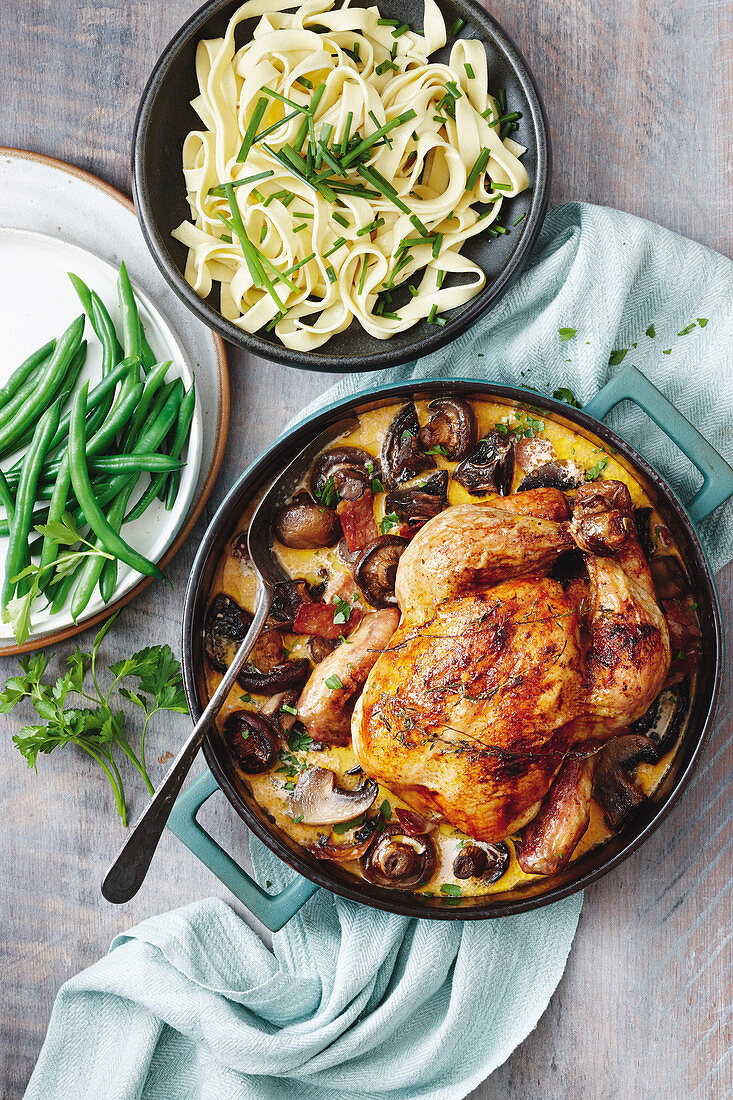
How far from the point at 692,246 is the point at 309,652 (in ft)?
6.79

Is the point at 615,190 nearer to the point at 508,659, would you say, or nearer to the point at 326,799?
the point at 508,659

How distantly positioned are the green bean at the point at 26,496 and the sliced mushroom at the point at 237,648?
79 cm

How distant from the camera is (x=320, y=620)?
3.02 metres

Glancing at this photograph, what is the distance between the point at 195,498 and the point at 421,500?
958 millimetres

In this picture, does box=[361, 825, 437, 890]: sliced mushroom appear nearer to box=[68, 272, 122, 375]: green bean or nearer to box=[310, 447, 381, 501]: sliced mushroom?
box=[310, 447, 381, 501]: sliced mushroom

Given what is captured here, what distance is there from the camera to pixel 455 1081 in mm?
3254

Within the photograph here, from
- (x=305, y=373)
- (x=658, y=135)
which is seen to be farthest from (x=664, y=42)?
(x=305, y=373)

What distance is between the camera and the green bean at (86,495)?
10.2 ft

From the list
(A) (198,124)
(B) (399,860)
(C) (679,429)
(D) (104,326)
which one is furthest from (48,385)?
(C) (679,429)

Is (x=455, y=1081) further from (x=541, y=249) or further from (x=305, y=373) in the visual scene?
(x=541, y=249)

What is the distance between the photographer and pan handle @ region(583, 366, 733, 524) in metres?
2.80

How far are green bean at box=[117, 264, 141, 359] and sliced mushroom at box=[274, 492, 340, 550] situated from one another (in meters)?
0.86

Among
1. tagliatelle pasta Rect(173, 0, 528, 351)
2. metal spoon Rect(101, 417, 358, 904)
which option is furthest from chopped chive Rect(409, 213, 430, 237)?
metal spoon Rect(101, 417, 358, 904)

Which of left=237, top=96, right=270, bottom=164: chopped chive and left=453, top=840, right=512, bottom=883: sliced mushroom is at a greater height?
left=237, top=96, right=270, bottom=164: chopped chive
